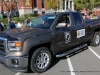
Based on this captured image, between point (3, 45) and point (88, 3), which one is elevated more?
point (88, 3)

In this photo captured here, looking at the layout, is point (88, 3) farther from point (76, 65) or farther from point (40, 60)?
point (40, 60)

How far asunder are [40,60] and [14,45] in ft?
3.29

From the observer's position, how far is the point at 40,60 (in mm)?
5035

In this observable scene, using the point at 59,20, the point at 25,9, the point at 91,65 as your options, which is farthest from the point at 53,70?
the point at 25,9

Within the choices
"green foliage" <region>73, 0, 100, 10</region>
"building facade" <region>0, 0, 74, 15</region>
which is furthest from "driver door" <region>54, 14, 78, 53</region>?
"building facade" <region>0, 0, 74, 15</region>

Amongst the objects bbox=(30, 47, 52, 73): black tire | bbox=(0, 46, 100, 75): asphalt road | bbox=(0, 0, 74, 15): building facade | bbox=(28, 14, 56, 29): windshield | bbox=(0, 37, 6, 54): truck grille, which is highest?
bbox=(0, 0, 74, 15): building facade

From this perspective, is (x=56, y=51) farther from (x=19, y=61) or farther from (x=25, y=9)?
(x=25, y=9)

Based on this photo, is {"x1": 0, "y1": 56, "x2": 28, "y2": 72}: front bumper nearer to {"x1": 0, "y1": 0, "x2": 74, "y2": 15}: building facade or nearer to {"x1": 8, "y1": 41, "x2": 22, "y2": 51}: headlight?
{"x1": 8, "y1": 41, "x2": 22, "y2": 51}: headlight

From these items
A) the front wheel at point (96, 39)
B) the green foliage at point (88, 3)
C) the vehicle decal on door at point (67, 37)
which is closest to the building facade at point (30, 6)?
the green foliage at point (88, 3)

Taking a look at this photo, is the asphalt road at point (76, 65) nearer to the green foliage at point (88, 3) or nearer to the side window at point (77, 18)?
the side window at point (77, 18)

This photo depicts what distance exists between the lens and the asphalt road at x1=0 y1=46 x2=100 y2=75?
512 cm

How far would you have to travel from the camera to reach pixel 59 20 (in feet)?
19.0

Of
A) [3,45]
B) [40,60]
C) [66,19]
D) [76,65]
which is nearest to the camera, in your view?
[3,45]

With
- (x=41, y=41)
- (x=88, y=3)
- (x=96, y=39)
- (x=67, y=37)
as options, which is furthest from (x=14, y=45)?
(x=88, y=3)
